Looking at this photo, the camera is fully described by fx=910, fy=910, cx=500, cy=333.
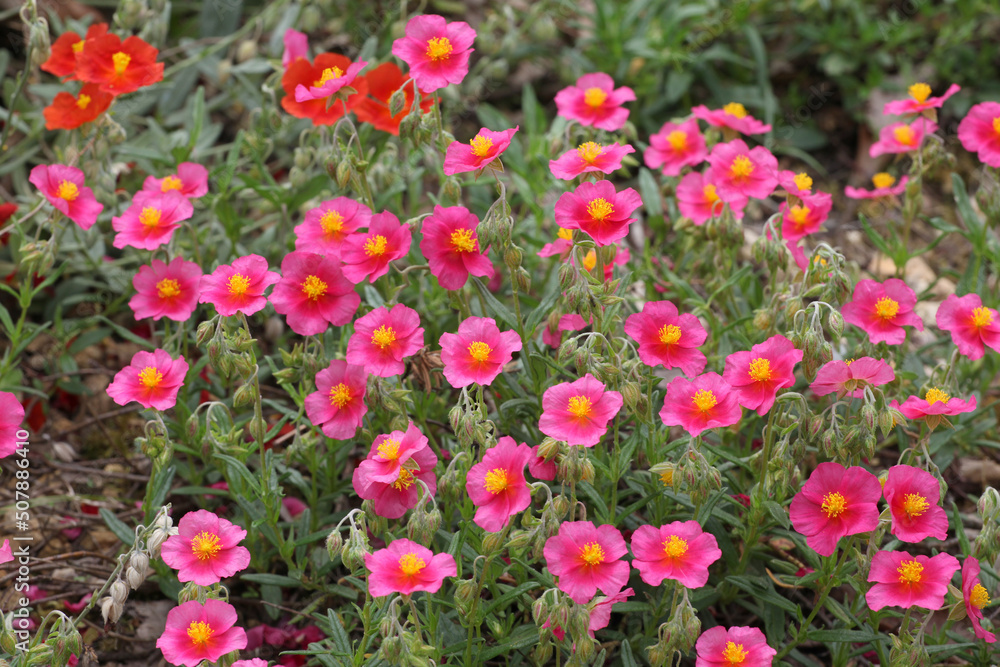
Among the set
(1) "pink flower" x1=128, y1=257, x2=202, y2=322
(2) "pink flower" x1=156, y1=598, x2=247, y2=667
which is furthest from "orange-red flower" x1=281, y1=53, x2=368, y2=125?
(2) "pink flower" x1=156, y1=598, x2=247, y2=667

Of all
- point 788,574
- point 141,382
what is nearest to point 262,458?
point 141,382

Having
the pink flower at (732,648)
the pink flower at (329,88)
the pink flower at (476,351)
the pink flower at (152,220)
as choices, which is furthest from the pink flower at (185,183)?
the pink flower at (732,648)

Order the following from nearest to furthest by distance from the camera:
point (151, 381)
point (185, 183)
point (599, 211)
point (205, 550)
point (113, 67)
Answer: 1. point (205, 550)
2. point (599, 211)
3. point (151, 381)
4. point (185, 183)
5. point (113, 67)

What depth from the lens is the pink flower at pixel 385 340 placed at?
233cm

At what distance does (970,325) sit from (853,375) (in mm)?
549

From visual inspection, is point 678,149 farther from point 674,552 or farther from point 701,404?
point 674,552

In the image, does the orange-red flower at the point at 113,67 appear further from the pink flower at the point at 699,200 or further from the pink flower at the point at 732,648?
the pink flower at the point at 732,648

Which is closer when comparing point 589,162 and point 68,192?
point 589,162

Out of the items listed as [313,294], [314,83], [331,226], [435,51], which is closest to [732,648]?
[313,294]

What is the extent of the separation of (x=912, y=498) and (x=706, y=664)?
649mm

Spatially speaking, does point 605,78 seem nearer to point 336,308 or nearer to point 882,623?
point 336,308

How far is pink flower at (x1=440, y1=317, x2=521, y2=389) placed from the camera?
224 centimetres

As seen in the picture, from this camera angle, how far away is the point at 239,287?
2.34 metres

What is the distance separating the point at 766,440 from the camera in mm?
2316
